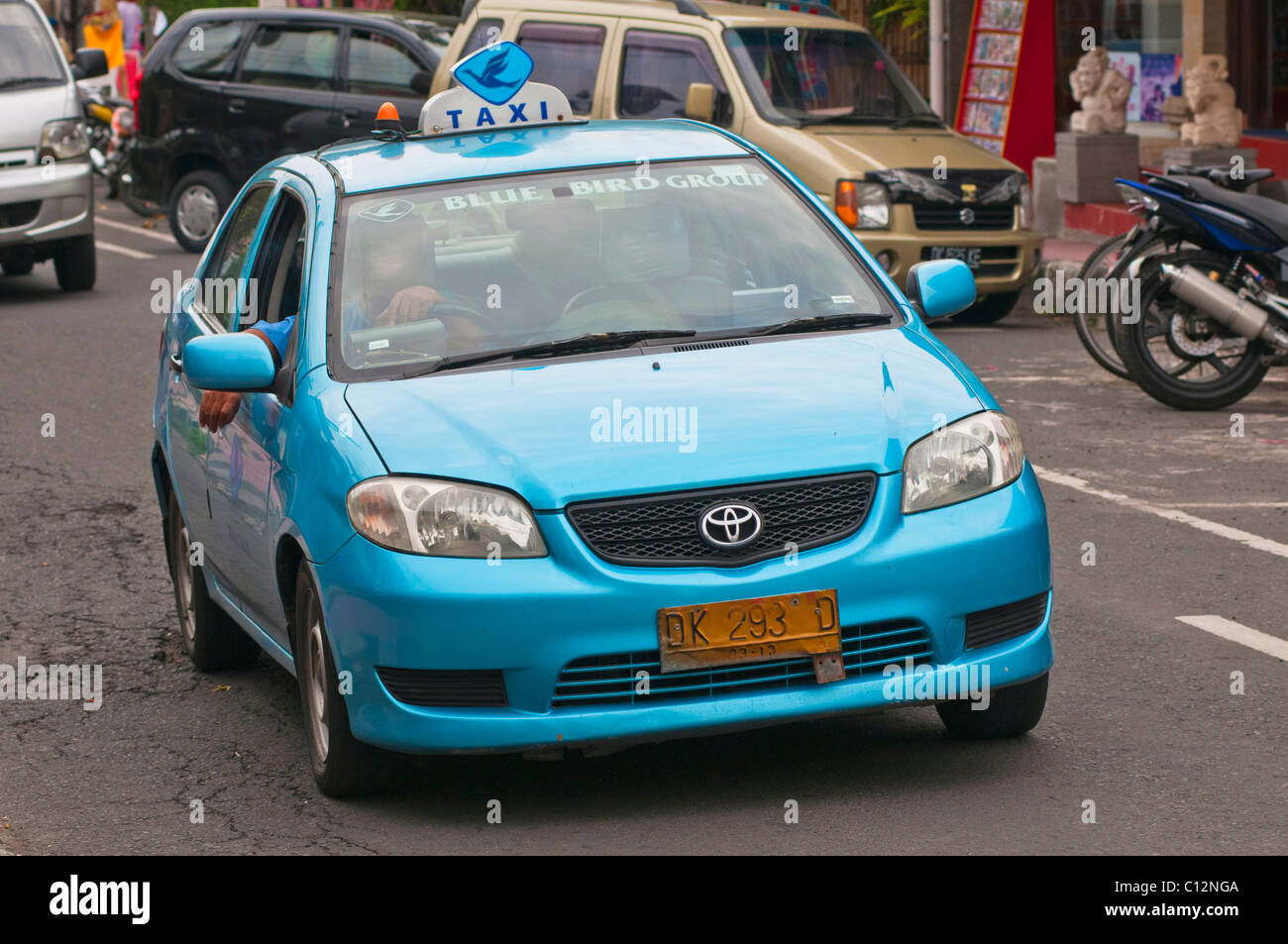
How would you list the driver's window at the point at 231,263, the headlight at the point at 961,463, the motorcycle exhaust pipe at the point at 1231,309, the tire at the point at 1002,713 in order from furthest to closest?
the motorcycle exhaust pipe at the point at 1231,309 < the driver's window at the point at 231,263 < the tire at the point at 1002,713 < the headlight at the point at 961,463

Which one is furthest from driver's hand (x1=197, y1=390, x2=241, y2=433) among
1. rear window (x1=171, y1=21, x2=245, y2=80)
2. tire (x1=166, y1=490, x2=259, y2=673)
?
rear window (x1=171, y1=21, x2=245, y2=80)

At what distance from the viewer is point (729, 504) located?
4785mm

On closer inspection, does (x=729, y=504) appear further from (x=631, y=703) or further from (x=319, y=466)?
(x=319, y=466)

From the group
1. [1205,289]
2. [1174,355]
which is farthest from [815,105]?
[1205,289]

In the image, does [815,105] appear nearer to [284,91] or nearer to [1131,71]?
[284,91]

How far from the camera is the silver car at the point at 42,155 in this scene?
16.0 m

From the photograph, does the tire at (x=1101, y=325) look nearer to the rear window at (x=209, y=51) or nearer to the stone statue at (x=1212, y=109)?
the stone statue at (x=1212, y=109)

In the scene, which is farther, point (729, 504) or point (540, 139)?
point (540, 139)

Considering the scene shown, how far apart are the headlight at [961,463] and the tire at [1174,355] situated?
558 centimetres

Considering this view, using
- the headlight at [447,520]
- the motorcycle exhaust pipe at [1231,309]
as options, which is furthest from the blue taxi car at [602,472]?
the motorcycle exhaust pipe at [1231,309]

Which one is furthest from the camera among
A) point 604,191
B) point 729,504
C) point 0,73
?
point 0,73

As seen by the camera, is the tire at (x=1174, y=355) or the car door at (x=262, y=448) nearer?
the car door at (x=262, y=448)

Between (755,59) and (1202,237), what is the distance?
4.80m

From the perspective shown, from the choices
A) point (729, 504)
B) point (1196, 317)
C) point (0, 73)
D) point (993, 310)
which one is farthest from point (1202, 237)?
point (0, 73)
